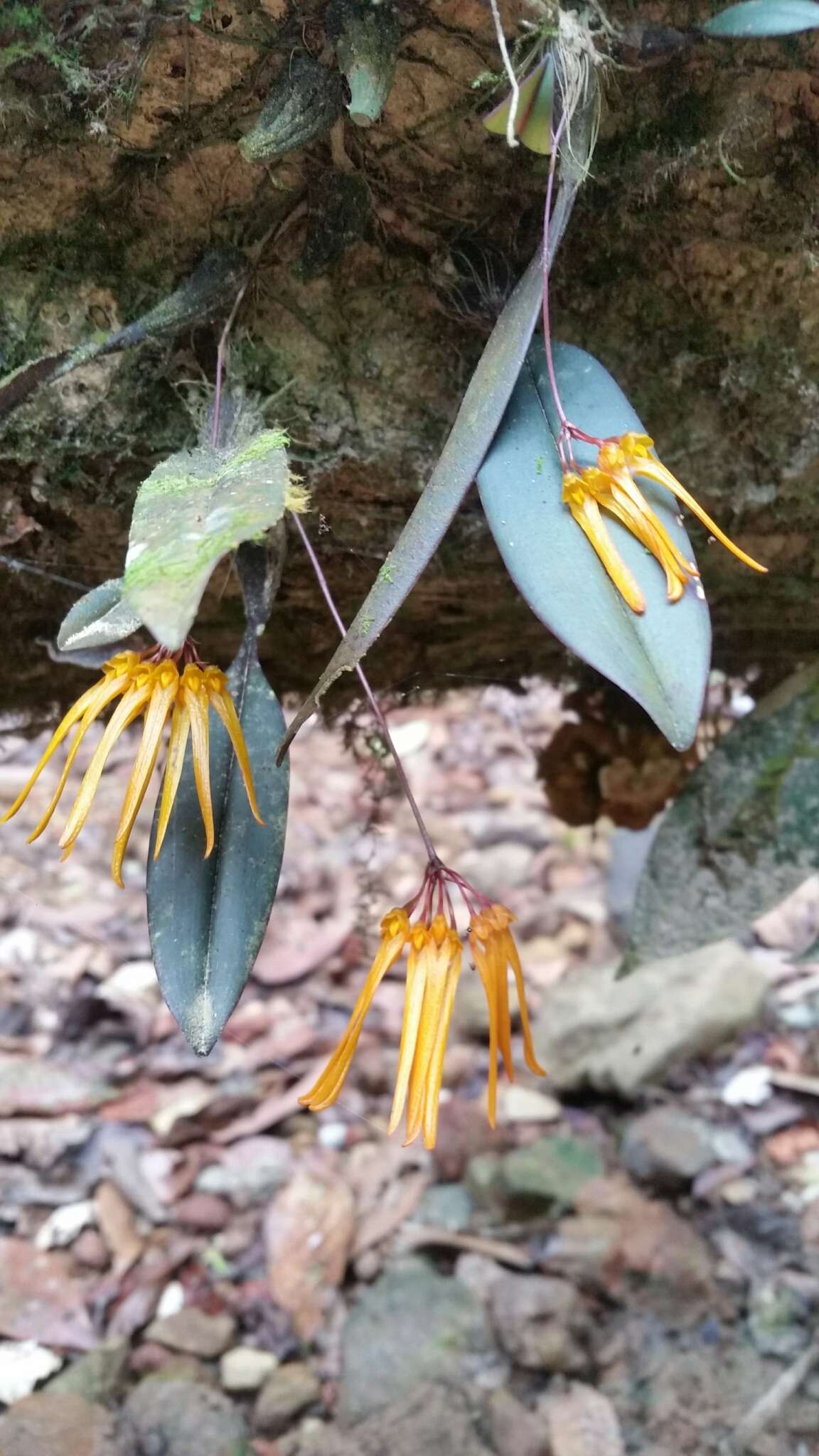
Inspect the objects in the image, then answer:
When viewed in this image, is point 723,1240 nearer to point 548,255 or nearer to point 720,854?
point 720,854

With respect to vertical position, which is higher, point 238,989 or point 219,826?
point 219,826

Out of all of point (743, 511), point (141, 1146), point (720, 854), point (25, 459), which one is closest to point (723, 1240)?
point (720, 854)

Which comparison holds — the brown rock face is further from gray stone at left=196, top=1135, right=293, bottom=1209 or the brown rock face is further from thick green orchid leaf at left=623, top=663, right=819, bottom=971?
gray stone at left=196, top=1135, right=293, bottom=1209

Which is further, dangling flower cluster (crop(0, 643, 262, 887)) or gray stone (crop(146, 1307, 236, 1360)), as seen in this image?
gray stone (crop(146, 1307, 236, 1360))

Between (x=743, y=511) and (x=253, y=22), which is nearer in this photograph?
(x=253, y=22)

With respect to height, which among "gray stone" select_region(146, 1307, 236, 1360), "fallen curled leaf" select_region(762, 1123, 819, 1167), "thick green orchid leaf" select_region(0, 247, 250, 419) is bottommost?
"gray stone" select_region(146, 1307, 236, 1360)

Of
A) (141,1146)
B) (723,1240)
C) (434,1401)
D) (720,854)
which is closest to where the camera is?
(720,854)

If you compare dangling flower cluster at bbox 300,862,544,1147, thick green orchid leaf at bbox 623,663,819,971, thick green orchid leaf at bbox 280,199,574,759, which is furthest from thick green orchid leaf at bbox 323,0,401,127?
thick green orchid leaf at bbox 623,663,819,971
